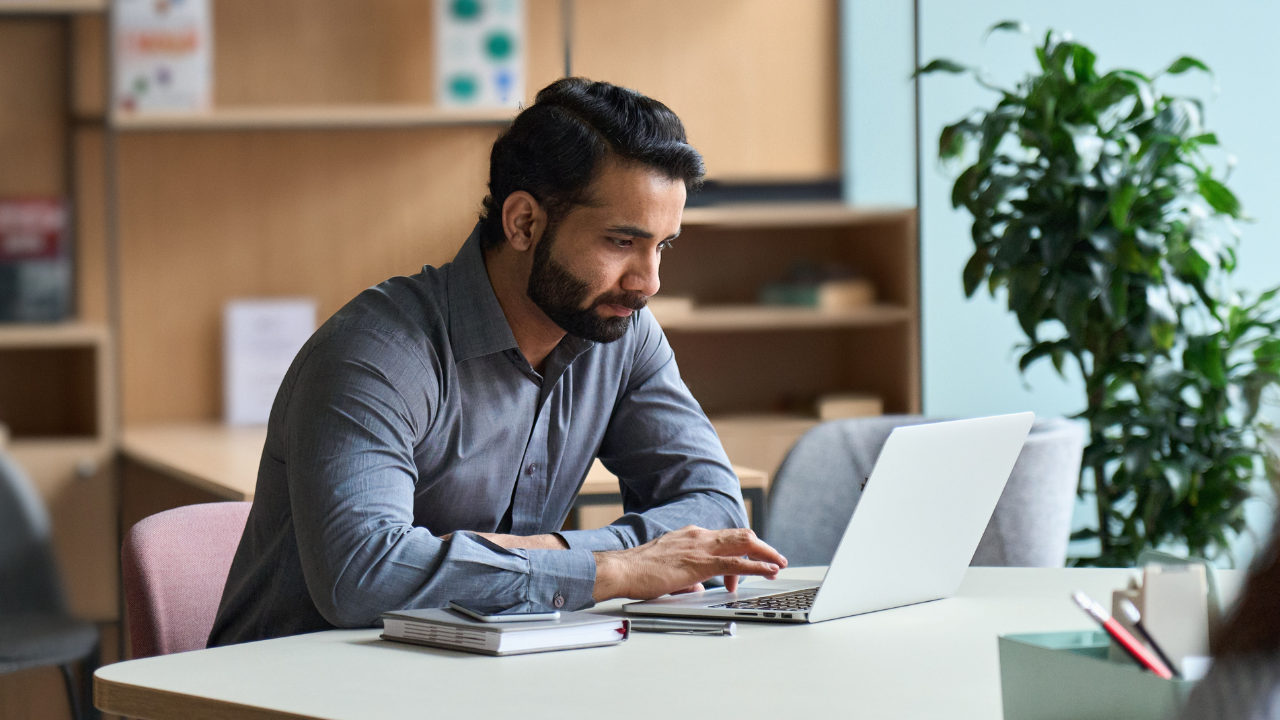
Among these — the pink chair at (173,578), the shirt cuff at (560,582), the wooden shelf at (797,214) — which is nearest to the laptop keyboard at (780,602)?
the shirt cuff at (560,582)

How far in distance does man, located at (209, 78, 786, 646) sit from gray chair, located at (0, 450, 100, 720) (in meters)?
1.34

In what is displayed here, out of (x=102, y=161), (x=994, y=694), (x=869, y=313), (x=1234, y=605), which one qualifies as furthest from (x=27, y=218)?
(x=1234, y=605)

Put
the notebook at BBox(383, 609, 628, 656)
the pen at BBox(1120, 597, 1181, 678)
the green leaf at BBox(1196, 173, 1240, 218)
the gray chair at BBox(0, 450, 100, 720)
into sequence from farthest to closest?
the green leaf at BBox(1196, 173, 1240, 218) → the gray chair at BBox(0, 450, 100, 720) → the notebook at BBox(383, 609, 628, 656) → the pen at BBox(1120, 597, 1181, 678)

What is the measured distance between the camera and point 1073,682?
0.81 meters

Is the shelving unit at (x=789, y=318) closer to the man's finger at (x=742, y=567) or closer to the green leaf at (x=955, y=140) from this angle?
the green leaf at (x=955, y=140)

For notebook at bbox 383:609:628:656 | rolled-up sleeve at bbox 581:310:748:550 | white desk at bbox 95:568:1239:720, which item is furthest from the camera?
rolled-up sleeve at bbox 581:310:748:550

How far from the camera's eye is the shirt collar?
58.6 inches

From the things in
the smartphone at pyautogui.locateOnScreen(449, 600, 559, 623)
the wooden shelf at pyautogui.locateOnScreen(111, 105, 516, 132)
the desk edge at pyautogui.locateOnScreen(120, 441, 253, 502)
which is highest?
the wooden shelf at pyautogui.locateOnScreen(111, 105, 516, 132)

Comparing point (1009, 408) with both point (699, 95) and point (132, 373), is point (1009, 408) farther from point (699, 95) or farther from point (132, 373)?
point (132, 373)

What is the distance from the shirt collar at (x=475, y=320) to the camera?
149 centimetres

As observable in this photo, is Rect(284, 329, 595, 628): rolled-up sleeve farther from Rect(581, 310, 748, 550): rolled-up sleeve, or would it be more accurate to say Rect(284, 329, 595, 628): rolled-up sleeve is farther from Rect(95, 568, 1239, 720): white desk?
Rect(581, 310, 748, 550): rolled-up sleeve

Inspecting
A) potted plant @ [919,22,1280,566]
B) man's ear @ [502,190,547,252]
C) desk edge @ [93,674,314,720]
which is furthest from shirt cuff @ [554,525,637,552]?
potted plant @ [919,22,1280,566]

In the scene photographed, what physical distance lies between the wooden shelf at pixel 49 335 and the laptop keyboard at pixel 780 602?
6.91 feet

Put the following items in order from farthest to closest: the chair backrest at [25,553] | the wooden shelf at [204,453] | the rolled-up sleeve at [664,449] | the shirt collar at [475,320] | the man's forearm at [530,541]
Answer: the chair backrest at [25,553] < the wooden shelf at [204,453] < the rolled-up sleeve at [664,449] < the shirt collar at [475,320] < the man's forearm at [530,541]
